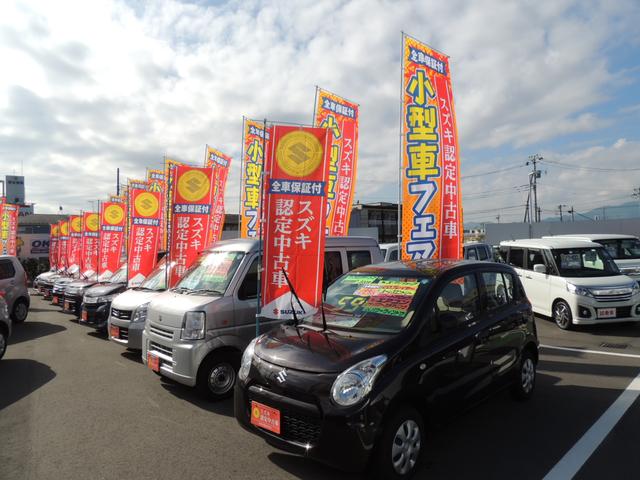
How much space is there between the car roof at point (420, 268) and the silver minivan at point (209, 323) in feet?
5.35

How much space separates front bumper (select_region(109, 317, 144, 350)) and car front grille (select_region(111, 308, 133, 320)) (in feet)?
0.18

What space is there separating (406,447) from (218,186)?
10.2 m

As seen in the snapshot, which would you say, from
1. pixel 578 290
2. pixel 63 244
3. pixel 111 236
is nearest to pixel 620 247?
pixel 578 290

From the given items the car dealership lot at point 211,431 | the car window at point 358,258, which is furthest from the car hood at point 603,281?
the car window at point 358,258

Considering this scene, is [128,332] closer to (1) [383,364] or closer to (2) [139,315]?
(2) [139,315]

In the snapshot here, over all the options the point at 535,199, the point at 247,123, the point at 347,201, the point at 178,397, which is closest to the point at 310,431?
the point at 178,397

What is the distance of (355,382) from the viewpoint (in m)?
2.83

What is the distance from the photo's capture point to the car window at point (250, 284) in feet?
17.0

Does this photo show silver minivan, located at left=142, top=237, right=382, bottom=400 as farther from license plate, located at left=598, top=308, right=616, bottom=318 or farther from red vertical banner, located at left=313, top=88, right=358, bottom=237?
license plate, located at left=598, top=308, right=616, bottom=318

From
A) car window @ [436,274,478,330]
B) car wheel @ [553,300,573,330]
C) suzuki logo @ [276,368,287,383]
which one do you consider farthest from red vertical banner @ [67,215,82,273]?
car window @ [436,274,478,330]

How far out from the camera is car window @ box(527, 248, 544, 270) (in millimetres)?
9500

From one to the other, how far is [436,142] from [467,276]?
4.84m

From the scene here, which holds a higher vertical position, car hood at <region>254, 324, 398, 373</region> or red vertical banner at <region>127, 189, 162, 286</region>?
red vertical banner at <region>127, 189, 162, 286</region>

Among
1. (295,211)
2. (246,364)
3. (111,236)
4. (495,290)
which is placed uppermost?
(295,211)
